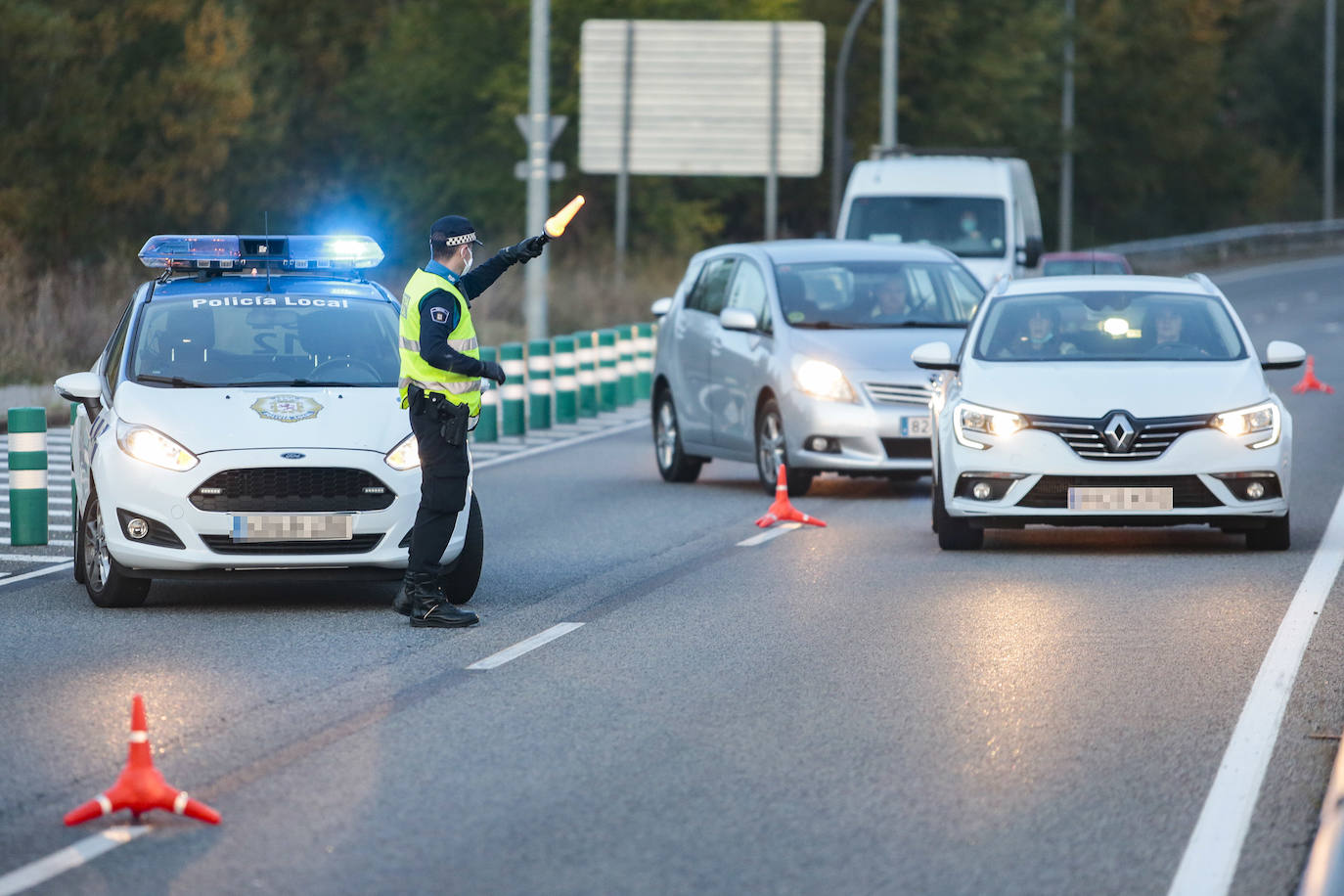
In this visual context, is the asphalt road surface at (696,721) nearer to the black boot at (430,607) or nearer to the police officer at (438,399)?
the black boot at (430,607)

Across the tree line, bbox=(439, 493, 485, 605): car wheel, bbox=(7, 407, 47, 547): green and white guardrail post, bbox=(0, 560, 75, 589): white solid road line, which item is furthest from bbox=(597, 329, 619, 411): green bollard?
bbox=(439, 493, 485, 605): car wheel

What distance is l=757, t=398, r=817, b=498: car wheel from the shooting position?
17125mm

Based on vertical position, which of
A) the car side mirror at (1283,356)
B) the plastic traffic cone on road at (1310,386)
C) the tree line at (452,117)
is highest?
the tree line at (452,117)

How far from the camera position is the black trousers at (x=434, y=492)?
11.0 meters

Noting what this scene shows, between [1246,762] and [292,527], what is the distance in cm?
484

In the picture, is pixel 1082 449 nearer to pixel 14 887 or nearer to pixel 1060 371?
pixel 1060 371

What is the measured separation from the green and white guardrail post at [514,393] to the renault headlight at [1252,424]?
10.3m

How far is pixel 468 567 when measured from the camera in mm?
11734

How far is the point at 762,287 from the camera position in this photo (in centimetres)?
1812

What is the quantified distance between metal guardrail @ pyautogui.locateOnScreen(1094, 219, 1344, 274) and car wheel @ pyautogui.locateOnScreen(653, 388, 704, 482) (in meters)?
38.6

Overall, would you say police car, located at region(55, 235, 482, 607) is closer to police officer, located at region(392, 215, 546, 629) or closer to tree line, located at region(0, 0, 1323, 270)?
police officer, located at region(392, 215, 546, 629)

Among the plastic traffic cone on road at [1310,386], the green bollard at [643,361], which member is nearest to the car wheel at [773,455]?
the green bollard at [643,361]

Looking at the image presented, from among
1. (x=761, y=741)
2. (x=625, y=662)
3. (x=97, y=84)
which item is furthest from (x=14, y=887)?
(x=97, y=84)

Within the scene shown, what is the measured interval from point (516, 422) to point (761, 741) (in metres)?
15.1
